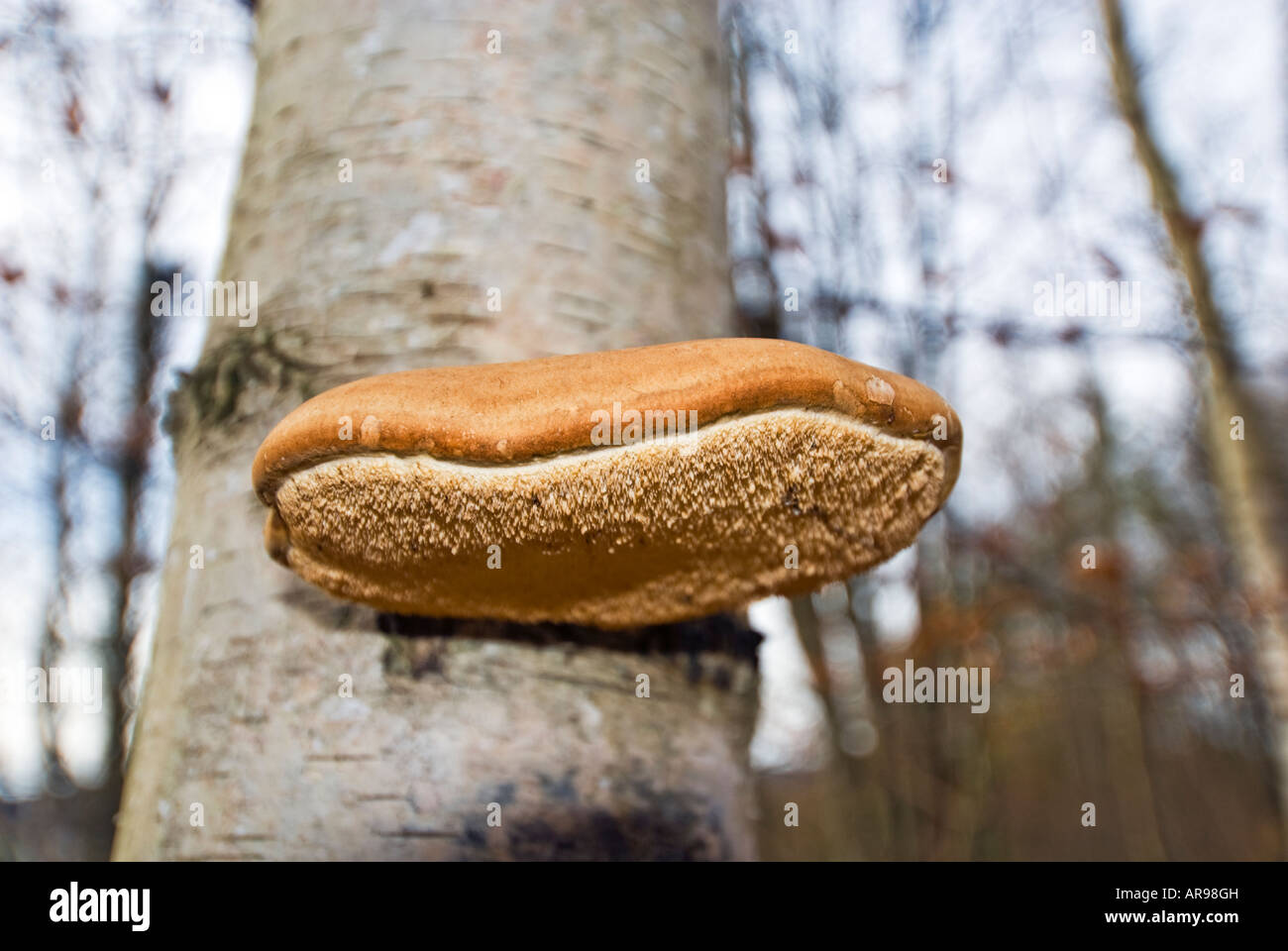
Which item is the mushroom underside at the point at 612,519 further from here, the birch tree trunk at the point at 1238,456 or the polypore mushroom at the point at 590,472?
the birch tree trunk at the point at 1238,456

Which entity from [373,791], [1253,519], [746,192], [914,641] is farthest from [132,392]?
[1253,519]

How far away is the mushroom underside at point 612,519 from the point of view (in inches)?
40.7

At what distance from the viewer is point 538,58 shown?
1.61m

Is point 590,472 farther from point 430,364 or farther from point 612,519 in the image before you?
point 430,364

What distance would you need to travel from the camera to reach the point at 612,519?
1144 mm

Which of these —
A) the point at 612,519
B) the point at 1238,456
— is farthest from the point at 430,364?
the point at 1238,456

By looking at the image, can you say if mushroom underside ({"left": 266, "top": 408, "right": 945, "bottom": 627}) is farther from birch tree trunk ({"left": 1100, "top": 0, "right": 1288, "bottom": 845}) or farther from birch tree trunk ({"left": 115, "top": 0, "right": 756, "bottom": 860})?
birch tree trunk ({"left": 1100, "top": 0, "right": 1288, "bottom": 845})

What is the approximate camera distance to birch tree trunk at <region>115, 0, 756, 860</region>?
1.25m

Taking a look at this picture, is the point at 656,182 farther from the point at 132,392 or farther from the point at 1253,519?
the point at 132,392

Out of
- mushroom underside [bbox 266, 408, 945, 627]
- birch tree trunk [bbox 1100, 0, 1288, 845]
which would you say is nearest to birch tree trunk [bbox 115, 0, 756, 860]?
mushroom underside [bbox 266, 408, 945, 627]

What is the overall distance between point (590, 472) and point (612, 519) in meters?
0.13
